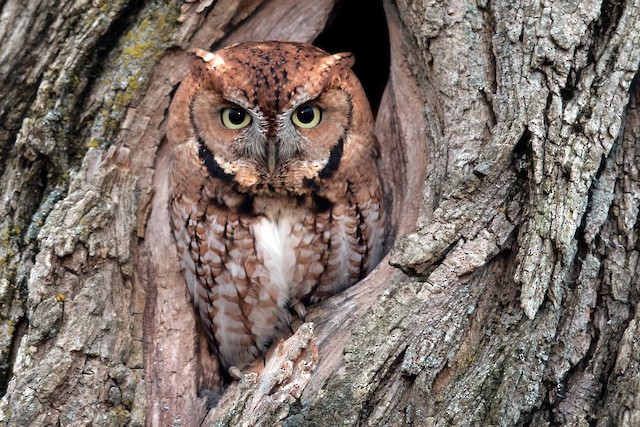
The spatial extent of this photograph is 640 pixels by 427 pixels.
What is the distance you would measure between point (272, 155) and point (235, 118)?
179 millimetres

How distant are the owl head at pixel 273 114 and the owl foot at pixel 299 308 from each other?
421 mm

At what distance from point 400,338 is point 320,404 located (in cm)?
29

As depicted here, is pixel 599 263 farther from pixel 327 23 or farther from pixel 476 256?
pixel 327 23

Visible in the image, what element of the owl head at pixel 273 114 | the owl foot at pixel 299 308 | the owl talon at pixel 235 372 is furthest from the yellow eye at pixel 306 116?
the owl talon at pixel 235 372

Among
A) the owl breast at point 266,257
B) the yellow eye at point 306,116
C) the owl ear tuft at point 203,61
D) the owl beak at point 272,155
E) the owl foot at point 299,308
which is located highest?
the owl ear tuft at point 203,61

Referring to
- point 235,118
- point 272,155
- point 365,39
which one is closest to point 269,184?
point 272,155

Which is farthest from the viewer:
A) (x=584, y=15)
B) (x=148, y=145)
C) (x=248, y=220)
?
(x=148, y=145)

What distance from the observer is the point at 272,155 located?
2.28 meters

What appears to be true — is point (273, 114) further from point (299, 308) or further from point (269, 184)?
point (299, 308)

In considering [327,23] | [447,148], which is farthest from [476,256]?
[327,23]

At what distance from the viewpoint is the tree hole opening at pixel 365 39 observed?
329 centimetres

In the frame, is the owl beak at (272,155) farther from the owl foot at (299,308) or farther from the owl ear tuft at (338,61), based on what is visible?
the owl foot at (299,308)

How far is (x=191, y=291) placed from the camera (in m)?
2.55

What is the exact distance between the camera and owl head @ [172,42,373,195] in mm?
2213
